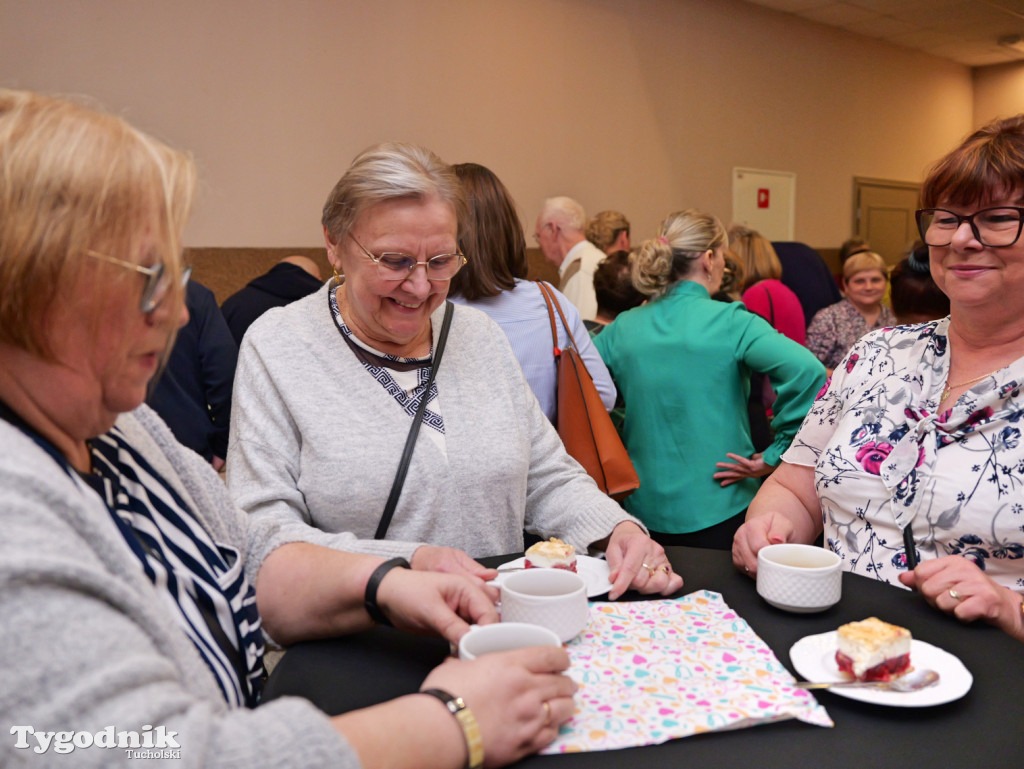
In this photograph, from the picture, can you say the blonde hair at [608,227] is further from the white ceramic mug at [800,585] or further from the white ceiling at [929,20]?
the white ceramic mug at [800,585]

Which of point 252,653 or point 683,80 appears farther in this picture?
point 683,80

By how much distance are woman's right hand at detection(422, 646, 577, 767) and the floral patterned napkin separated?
0.04 meters

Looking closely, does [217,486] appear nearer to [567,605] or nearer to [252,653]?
[252,653]

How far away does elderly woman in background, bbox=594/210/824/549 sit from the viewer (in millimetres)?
2807

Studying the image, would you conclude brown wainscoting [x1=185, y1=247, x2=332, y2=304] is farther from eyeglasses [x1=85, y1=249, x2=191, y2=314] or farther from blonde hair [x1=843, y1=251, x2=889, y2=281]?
eyeglasses [x1=85, y1=249, x2=191, y2=314]

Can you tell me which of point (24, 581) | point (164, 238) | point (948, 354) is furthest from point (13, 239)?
point (948, 354)

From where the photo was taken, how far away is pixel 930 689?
3.27ft

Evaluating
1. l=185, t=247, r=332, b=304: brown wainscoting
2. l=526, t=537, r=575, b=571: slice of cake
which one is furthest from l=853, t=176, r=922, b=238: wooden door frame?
l=526, t=537, r=575, b=571: slice of cake

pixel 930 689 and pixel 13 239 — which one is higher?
pixel 13 239

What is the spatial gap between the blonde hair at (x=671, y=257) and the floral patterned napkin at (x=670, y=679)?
1.87 metres

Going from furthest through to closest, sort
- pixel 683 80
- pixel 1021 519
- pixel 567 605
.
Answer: pixel 683 80 < pixel 1021 519 < pixel 567 605

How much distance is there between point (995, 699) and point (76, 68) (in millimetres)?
5080

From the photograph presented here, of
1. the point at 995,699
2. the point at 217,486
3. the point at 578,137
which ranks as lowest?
the point at 995,699

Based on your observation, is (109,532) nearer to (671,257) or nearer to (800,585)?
(800,585)
